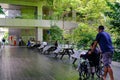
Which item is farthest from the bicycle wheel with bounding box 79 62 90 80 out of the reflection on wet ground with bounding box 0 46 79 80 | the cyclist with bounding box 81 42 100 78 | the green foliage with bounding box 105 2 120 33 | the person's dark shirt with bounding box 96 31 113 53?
the green foliage with bounding box 105 2 120 33

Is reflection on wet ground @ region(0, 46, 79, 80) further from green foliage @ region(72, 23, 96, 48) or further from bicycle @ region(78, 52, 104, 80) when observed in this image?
green foliage @ region(72, 23, 96, 48)

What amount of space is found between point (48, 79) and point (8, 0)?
84.0 ft

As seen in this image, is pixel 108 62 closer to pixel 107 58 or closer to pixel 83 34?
pixel 107 58

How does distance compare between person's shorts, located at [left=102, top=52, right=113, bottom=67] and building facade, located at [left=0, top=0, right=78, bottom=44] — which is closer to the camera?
person's shorts, located at [left=102, top=52, right=113, bottom=67]

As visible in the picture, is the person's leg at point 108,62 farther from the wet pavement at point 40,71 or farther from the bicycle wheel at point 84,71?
the wet pavement at point 40,71

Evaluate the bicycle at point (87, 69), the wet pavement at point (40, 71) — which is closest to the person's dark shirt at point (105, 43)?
the bicycle at point (87, 69)

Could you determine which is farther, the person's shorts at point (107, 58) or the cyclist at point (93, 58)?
the cyclist at point (93, 58)

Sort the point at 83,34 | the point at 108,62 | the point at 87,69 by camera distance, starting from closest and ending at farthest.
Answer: the point at 108,62 → the point at 87,69 → the point at 83,34

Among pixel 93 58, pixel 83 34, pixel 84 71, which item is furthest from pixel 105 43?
pixel 83 34

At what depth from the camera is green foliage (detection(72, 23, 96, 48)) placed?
15.6 metres

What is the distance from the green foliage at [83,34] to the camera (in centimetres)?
1565

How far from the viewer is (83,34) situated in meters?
17.1

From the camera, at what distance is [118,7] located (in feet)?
36.4

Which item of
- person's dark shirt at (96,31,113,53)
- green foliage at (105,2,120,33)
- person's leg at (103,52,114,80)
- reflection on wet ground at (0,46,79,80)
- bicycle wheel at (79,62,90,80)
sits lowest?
reflection on wet ground at (0,46,79,80)
